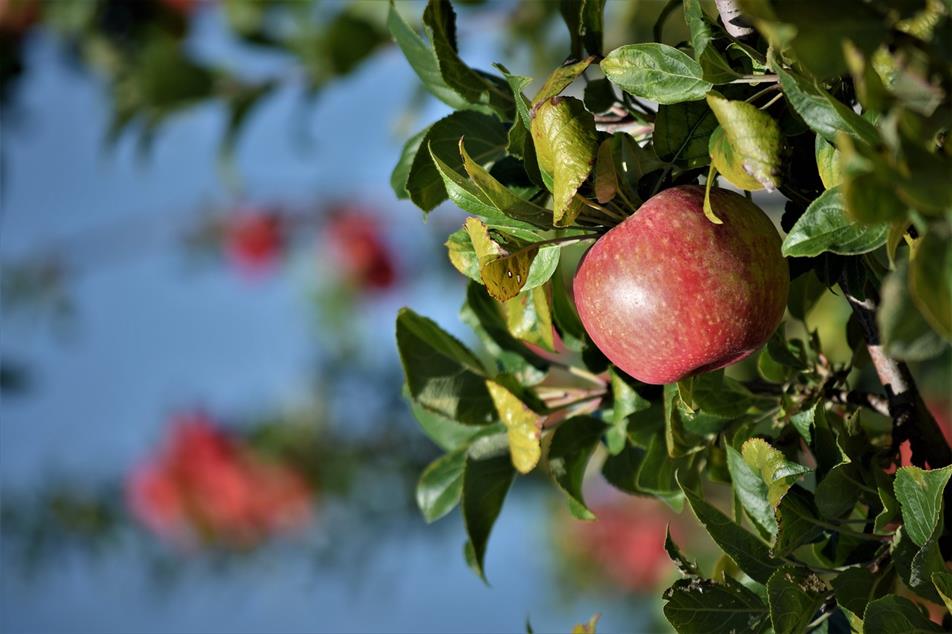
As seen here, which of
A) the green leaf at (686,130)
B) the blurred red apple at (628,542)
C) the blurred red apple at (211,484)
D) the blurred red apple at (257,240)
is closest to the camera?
the green leaf at (686,130)

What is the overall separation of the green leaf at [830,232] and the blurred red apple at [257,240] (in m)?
1.40

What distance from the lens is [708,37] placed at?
0.86ft

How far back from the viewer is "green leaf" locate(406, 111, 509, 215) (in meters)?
0.32

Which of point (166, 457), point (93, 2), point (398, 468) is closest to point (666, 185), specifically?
point (93, 2)

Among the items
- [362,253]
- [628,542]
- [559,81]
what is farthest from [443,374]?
[362,253]

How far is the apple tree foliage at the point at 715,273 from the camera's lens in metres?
0.20

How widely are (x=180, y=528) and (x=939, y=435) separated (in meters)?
1.38

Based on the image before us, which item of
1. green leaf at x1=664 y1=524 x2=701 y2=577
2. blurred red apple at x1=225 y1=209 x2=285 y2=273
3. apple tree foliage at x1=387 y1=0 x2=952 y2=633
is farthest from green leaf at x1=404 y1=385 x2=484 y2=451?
blurred red apple at x1=225 y1=209 x2=285 y2=273

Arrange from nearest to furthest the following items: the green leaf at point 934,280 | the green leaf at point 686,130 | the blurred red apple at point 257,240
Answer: the green leaf at point 934,280
the green leaf at point 686,130
the blurred red apple at point 257,240

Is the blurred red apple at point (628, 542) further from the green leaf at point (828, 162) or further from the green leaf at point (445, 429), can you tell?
the green leaf at point (828, 162)

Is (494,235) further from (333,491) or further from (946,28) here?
(333,491)

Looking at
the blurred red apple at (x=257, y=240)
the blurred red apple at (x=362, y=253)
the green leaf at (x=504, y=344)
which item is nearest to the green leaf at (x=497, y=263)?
the green leaf at (x=504, y=344)

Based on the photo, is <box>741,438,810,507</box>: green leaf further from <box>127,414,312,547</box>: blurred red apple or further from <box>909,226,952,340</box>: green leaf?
<box>127,414,312,547</box>: blurred red apple

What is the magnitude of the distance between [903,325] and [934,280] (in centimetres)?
1
